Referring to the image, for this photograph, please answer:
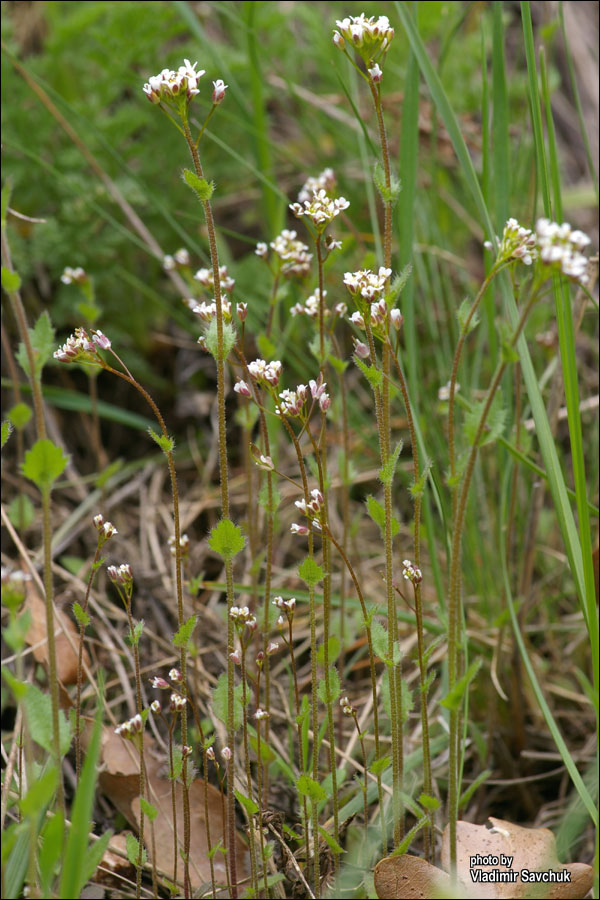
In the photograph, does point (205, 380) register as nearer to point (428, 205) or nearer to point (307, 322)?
point (307, 322)

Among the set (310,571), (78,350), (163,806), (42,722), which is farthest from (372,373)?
(163,806)

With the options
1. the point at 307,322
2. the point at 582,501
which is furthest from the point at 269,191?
the point at 582,501

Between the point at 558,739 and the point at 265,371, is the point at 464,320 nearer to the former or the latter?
the point at 265,371

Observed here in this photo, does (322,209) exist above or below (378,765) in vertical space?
above

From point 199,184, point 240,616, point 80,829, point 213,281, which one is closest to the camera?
point 80,829

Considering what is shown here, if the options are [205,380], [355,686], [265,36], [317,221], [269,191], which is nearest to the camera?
[317,221]

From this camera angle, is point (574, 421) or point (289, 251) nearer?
point (574, 421)

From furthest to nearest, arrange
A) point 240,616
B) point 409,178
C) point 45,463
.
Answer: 1. point 409,178
2. point 240,616
3. point 45,463
